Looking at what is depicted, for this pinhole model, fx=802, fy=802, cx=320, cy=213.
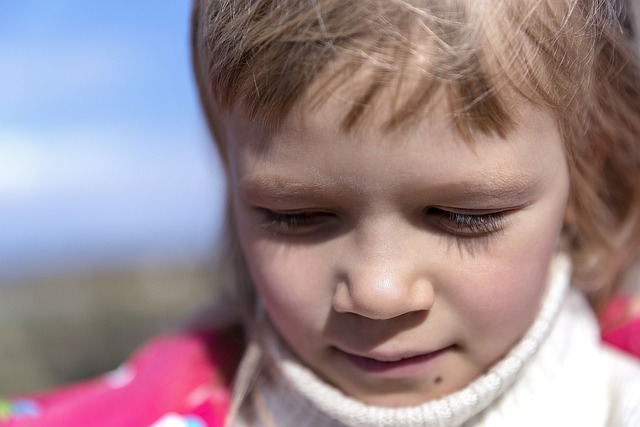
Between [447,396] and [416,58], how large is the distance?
0.37 meters

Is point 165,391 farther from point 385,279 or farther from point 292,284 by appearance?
point 385,279

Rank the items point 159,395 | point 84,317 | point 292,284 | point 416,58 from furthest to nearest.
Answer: point 84,317, point 159,395, point 292,284, point 416,58

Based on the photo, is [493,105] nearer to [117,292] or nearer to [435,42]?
[435,42]

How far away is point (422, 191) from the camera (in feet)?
2.46

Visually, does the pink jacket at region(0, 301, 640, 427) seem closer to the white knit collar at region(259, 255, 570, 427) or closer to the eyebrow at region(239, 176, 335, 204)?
the white knit collar at region(259, 255, 570, 427)

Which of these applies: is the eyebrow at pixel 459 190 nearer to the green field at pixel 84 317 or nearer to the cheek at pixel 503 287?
the cheek at pixel 503 287

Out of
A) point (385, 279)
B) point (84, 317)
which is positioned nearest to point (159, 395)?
point (385, 279)

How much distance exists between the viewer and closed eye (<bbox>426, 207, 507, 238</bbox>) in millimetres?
784

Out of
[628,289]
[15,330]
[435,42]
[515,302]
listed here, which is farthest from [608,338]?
[15,330]

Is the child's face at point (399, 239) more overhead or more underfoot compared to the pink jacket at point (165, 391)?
more overhead

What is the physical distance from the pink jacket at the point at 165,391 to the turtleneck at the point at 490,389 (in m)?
0.10

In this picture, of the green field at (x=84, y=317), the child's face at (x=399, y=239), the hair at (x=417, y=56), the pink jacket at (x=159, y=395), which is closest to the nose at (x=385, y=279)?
the child's face at (x=399, y=239)

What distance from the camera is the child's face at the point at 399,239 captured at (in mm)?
746

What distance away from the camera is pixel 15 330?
7.88 feet
